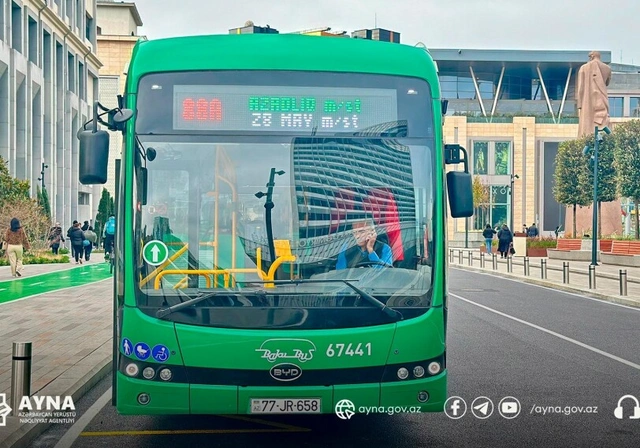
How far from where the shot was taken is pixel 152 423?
7879 millimetres

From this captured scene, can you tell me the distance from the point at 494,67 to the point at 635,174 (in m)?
43.1

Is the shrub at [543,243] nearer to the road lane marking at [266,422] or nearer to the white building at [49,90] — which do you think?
the white building at [49,90]

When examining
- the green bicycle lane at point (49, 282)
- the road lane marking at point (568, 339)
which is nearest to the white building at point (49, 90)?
the green bicycle lane at point (49, 282)

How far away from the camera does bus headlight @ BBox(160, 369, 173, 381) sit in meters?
6.48

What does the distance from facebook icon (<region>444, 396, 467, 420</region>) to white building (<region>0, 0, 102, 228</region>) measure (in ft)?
145

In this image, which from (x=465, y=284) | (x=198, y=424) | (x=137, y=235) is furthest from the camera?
(x=465, y=284)

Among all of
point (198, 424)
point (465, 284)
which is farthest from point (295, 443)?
point (465, 284)

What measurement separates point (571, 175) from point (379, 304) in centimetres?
4980

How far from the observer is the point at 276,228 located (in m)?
6.67

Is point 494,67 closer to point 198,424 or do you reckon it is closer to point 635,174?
point 635,174

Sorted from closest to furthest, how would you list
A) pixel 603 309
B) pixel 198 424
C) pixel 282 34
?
pixel 282 34 < pixel 198 424 < pixel 603 309

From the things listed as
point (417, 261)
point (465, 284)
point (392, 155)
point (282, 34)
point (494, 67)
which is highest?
point (494, 67)

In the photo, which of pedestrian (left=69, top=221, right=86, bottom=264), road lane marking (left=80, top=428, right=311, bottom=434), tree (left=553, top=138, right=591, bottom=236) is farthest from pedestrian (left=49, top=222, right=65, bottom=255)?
road lane marking (left=80, top=428, right=311, bottom=434)

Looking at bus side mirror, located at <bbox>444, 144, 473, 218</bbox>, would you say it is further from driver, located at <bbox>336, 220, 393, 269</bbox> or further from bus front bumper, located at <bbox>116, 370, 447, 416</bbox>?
bus front bumper, located at <bbox>116, 370, 447, 416</bbox>
